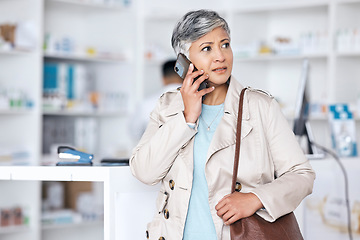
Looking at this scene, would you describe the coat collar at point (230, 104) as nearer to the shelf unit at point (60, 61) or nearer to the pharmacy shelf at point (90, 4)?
the shelf unit at point (60, 61)

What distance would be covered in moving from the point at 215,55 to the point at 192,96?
0.16m

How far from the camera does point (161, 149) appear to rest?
185 centimetres

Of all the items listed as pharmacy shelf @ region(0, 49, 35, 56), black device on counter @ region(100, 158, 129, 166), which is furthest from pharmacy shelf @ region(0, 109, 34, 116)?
black device on counter @ region(100, 158, 129, 166)

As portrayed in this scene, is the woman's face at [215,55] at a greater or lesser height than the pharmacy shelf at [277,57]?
lesser

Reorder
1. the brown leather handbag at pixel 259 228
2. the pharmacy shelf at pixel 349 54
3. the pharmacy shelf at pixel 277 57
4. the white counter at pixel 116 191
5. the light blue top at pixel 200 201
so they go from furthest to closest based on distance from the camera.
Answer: the pharmacy shelf at pixel 277 57
the pharmacy shelf at pixel 349 54
the white counter at pixel 116 191
the light blue top at pixel 200 201
the brown leather handbag at pixel 259 228

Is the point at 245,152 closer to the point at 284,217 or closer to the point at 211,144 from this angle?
the point at 211,144

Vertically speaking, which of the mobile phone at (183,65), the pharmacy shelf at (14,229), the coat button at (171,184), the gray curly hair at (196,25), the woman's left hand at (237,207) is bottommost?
the pharmacy shelf at (14,229)

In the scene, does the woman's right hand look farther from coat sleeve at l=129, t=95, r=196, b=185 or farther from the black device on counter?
the black device on counter

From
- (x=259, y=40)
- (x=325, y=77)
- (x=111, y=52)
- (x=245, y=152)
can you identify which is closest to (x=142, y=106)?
(x=111, y=52)

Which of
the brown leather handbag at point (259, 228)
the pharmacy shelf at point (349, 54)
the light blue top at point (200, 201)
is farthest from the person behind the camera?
the pharmacy shelf at point (349, 54)

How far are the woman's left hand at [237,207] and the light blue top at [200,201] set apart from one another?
8 centimetres

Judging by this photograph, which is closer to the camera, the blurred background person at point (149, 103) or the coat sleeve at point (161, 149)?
the coat sleeve at point (161, 149)

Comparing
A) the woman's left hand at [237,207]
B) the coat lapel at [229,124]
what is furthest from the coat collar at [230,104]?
the woman's left hand at [237,207]

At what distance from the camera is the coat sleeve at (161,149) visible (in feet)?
6.01
